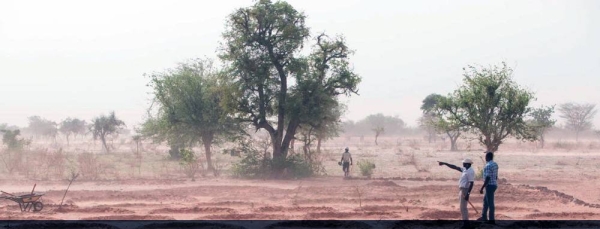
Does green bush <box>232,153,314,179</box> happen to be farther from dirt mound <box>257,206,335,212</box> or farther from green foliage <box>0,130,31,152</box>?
green foliage <box>0,130,31,152</box>

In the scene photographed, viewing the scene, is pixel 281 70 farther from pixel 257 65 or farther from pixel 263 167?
pixel 263 167

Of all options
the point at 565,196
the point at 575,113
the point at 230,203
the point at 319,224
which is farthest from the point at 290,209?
the point at 575,113

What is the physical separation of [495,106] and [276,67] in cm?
865

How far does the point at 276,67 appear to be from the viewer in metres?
26.8

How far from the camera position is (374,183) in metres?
23.3

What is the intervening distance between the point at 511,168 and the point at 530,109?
10794 millimetres

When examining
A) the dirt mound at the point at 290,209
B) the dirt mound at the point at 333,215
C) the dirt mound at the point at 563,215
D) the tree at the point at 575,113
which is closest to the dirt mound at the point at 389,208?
the dirt mound at the point at 290,209

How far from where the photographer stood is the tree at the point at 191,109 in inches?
1148

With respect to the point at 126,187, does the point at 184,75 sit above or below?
above

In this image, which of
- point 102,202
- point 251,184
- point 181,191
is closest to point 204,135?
point 251,184

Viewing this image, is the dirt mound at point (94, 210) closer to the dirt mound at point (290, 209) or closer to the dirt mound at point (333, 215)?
the dirt mound at point (290, 209)

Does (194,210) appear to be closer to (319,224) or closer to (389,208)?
(389,208)

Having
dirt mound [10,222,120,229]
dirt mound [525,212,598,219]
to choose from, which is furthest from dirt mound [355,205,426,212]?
dirt mound [10,222,120,229]

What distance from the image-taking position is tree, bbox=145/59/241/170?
29.2 m
